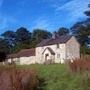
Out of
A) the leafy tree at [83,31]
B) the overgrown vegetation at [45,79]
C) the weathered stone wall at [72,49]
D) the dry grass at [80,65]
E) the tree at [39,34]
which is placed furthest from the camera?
the tree at [39,34]

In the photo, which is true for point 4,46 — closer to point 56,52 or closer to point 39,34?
point 39,34

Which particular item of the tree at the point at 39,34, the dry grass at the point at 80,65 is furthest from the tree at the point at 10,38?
the dry grass at the point at 80,65

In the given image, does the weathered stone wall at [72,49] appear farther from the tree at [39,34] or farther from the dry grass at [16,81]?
the dry grass at [16,81]

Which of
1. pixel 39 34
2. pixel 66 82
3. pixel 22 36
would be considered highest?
pixel 39 34

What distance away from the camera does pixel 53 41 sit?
209 feet

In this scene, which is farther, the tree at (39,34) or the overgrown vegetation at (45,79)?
the tree at (39,34)

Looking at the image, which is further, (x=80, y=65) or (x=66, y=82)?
(x=80, y=65)

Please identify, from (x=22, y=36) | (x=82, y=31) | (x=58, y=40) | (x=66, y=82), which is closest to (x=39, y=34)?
(x=22, y=36)

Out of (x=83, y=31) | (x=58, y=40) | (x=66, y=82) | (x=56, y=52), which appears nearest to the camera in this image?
(x=66, y=82)

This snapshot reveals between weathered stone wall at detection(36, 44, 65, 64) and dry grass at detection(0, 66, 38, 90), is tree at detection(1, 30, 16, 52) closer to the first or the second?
weathered stone wall at detection(36, 44, 65, 64)

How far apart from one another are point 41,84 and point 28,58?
57.1 meters

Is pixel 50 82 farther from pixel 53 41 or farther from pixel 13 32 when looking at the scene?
pixel 13 32

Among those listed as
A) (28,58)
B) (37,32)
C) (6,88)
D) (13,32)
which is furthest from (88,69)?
(13,32)

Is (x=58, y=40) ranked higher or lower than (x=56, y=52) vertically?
higher
